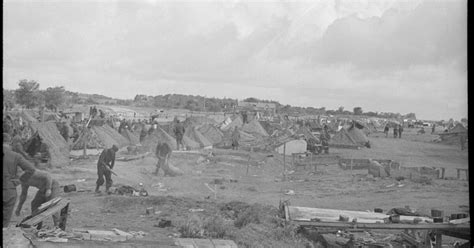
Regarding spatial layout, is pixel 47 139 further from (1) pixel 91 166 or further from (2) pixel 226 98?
(2) pixel 226 98

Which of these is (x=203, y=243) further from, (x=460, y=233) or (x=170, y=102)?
(x=460, y=233)

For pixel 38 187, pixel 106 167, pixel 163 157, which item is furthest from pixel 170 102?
pixel 38 187

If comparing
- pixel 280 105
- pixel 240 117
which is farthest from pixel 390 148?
pixel 240 117

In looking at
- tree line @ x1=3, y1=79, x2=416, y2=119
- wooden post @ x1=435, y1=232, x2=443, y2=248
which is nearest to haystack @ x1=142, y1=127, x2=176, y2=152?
tree line @ x1=3, y1=79, x2=416, y2=119

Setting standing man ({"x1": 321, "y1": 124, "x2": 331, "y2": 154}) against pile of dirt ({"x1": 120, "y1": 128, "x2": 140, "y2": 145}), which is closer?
pile of dirt ({"x1": 120, "y1": 128, "x2": 140, "y2": 145})

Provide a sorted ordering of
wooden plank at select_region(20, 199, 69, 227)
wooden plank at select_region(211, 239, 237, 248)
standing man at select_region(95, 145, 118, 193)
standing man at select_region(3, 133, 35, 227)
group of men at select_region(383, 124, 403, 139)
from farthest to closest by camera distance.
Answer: group of men at select_region(383, 124, 403, 139) → standing man at select_region(95, 145, 118, 193) → standing man at select_region(3, 133, 35, 227) → wooden plank at select_region(211, 239, 237, 248) → wooden plank at select_region(20, 199, 69, 227)

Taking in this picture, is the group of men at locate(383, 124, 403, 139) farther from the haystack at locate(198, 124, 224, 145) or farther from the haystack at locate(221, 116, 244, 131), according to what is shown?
the haystack at locate(198, 124, 224, 145)

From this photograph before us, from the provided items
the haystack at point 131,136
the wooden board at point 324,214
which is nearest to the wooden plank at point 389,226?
the wooden board at point 324,214
